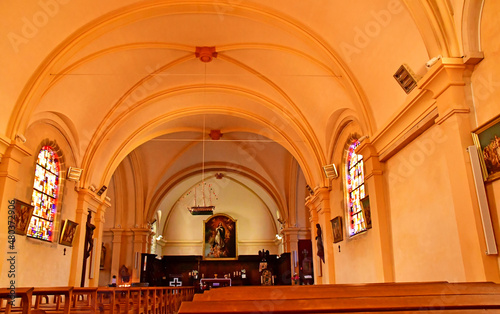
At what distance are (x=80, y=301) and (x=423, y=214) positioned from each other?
6.36m

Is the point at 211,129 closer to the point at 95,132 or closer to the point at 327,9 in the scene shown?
the point at 95,132

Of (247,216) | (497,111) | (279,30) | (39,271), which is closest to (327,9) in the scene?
(279,30)

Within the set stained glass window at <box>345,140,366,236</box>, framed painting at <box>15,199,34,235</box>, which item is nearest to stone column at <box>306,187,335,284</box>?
stained glass window at <box>345,140,366,236</box>

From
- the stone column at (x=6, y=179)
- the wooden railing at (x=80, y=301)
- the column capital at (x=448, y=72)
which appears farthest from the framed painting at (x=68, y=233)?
the column capital at (x=448, y=72)

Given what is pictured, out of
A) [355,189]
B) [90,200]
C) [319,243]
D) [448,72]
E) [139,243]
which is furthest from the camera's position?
[139,243]

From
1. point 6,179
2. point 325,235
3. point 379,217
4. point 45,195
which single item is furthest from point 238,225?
point 6,179

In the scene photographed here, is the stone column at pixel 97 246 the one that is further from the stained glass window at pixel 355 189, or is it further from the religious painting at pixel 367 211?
the religious painting at pixel 367 211

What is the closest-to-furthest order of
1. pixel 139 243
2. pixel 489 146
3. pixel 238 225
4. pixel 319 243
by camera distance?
pixel 489 146 → pixel 319 243 → pixel 139 243 → pixel 238 225

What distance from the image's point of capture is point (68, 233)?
9820 mm

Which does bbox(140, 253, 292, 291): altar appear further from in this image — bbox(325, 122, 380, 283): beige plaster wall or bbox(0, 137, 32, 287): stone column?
bbox(0, 137, 32, 287): stone column

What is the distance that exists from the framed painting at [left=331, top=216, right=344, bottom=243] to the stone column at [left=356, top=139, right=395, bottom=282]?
7.55 ft

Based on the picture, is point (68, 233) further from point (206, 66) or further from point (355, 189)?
point (355, 189)

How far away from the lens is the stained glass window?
8.79m

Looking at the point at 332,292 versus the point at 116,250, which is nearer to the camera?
the point at 332,292
